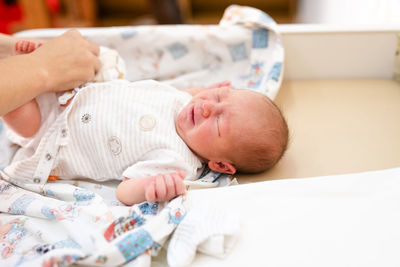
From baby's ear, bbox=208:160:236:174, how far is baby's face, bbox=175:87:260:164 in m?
0.01

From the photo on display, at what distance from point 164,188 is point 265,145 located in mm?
267

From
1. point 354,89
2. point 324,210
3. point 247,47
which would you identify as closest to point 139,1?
point 247,47

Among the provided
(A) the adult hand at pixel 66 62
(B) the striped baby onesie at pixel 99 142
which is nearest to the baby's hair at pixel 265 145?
(B) the striped baby onesie at pixel 99 142

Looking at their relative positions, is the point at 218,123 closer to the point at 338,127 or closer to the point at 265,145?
the point at 265,145

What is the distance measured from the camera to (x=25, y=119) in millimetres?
888

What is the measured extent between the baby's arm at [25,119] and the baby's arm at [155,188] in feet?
1.06

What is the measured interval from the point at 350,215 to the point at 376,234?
6cm

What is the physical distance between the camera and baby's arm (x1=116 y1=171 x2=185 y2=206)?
2.35 feet

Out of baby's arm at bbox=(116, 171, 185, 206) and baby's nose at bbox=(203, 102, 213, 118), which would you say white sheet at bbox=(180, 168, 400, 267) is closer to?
baby's arm at bbox=(116, 171, 185, 206)

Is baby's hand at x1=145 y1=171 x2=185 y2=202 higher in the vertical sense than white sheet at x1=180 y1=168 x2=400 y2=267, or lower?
higher

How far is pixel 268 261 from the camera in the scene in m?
0.61

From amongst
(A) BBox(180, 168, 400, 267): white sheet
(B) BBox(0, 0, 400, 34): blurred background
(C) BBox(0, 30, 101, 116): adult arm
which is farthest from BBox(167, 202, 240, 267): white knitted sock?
(B) BBox(0, 0, 400, 34): blurred background

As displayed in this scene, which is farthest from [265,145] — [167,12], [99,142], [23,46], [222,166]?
[167,12]

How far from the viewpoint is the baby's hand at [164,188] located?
714 mm
